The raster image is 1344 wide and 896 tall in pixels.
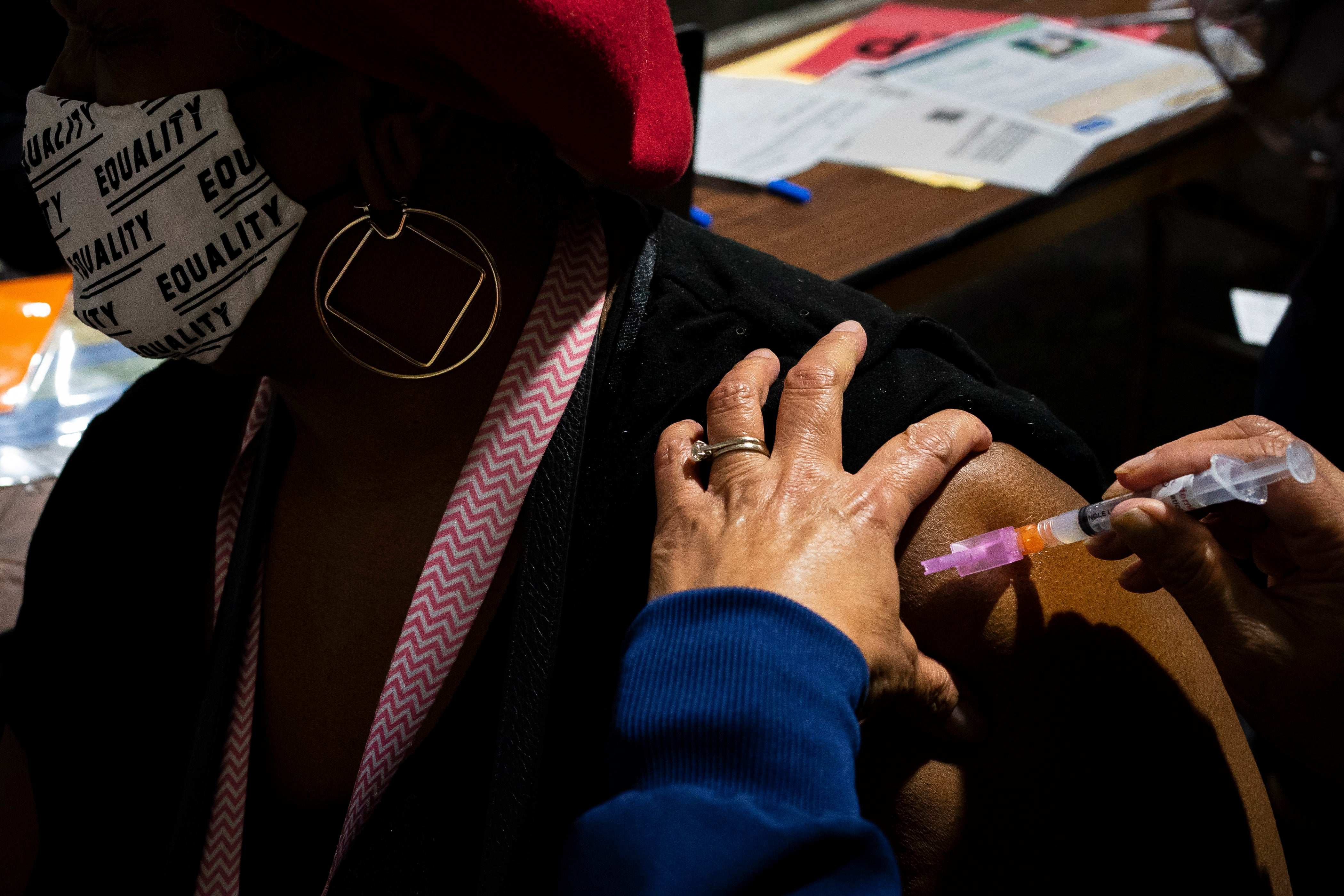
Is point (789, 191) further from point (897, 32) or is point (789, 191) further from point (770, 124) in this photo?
point (897, 32)

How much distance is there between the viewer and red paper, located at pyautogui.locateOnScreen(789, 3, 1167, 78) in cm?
245

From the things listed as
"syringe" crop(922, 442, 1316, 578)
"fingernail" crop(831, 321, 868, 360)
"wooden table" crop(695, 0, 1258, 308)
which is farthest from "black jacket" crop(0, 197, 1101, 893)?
"wooden table" crop(695, 0, 1258, 308)

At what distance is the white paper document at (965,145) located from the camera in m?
1.86

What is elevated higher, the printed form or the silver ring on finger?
the silver ring on finger

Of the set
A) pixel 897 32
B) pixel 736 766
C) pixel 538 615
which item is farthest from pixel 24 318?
pixel 897 32

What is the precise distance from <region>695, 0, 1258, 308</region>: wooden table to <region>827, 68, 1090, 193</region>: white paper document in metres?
0.04

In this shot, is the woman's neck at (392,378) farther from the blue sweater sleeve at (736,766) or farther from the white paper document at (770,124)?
the white paper document at (770,124)

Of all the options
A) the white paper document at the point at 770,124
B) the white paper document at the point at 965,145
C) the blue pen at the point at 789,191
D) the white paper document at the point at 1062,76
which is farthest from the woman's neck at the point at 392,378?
the white paper document at the point at 1062,76

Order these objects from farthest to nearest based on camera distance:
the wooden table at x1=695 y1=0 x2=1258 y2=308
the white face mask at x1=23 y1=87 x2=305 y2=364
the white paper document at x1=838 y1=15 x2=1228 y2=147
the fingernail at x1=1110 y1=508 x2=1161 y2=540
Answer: the white paper document at x1=838 y1=15 x2=1228 y2=147 < the wooden table at x1=695 y1=0 x2=1258 y2=308 < the white face mask at x1=23 y1=87 x2=305 y2=364 < the fingernail at x1=1110 y1=508 x2=1161 y2=540

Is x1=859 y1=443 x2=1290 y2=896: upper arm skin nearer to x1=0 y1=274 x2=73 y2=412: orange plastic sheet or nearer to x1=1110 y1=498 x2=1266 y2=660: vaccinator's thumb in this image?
x1=1110 y1=498 x2=1266 y2=660: vaccinator's thumb

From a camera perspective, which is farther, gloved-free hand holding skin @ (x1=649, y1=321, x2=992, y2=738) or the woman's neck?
the woman's neck

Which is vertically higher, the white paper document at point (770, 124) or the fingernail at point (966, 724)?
the fingernail at point (966, 724)

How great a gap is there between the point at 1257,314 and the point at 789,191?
1.13 meters

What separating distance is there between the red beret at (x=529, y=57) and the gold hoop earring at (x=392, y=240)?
0.11 metres
